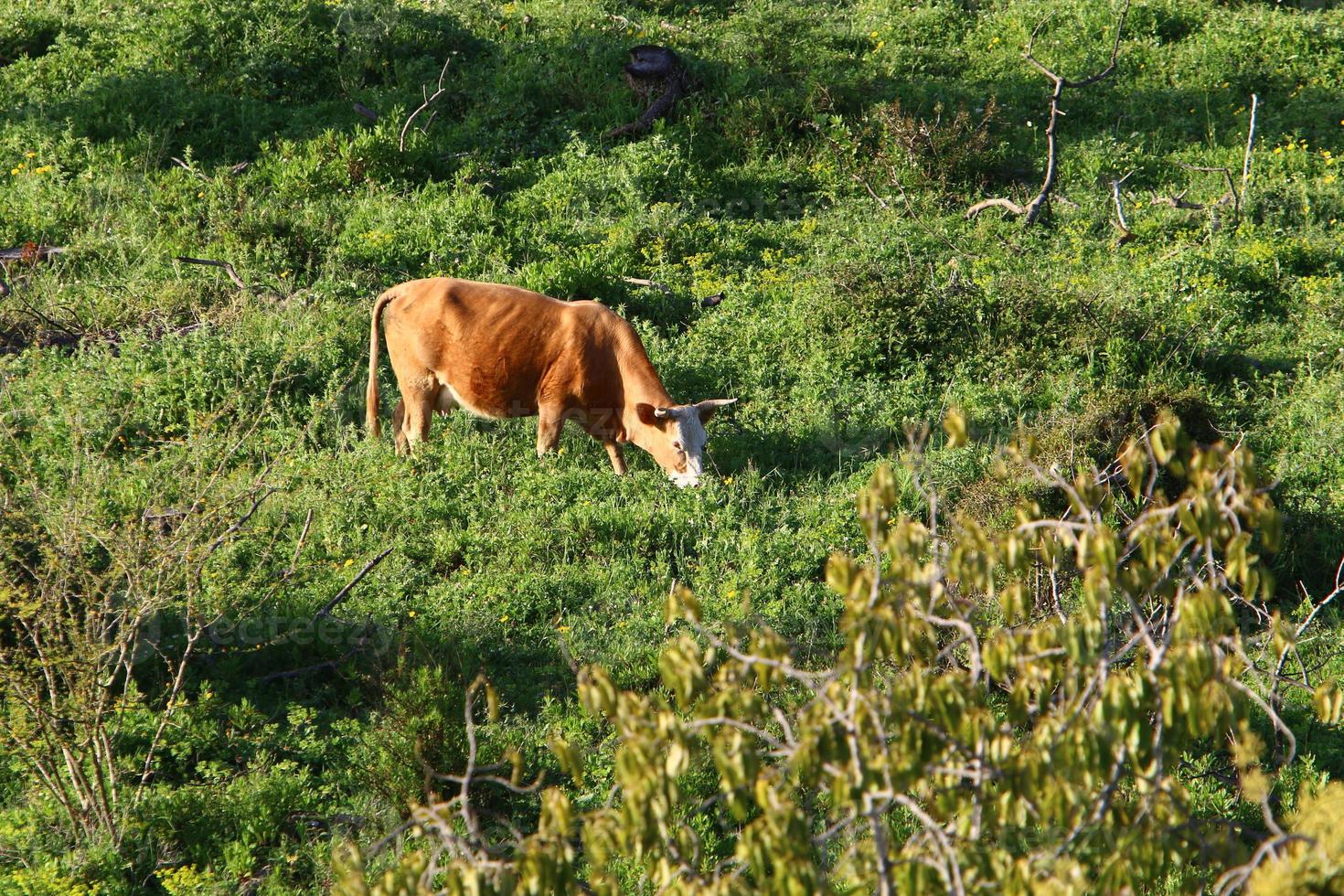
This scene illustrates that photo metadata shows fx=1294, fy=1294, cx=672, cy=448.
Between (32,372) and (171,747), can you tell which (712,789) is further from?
(32,372)

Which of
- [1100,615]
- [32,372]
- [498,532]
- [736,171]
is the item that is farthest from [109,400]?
[1100,615]

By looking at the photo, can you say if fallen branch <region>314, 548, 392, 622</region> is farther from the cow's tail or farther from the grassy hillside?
the cow's tail

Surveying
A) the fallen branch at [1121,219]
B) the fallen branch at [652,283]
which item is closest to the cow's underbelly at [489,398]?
the fallen branch at [652,283]

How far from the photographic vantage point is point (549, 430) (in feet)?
32.2

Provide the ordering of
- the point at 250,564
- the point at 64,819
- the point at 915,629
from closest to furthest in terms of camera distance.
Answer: the point at 915,629 → the point at 64,819 → the point at 250,564

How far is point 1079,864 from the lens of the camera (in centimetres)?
380

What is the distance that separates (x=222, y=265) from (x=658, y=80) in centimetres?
584

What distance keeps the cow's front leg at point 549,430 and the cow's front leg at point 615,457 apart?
0.39 metres

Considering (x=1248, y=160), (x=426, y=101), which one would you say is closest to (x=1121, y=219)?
(x=1248, y=160)

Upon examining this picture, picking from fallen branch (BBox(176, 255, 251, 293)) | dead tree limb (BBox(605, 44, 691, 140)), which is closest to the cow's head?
fallen branch (BBox(176, 255, 251, 293))

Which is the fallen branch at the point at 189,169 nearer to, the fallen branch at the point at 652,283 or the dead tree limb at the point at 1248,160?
the fallen branch at the point at 652,283

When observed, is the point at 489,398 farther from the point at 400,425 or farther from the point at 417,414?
the point at 400,425

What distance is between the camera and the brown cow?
384 inches

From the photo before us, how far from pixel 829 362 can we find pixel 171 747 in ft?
20.4
